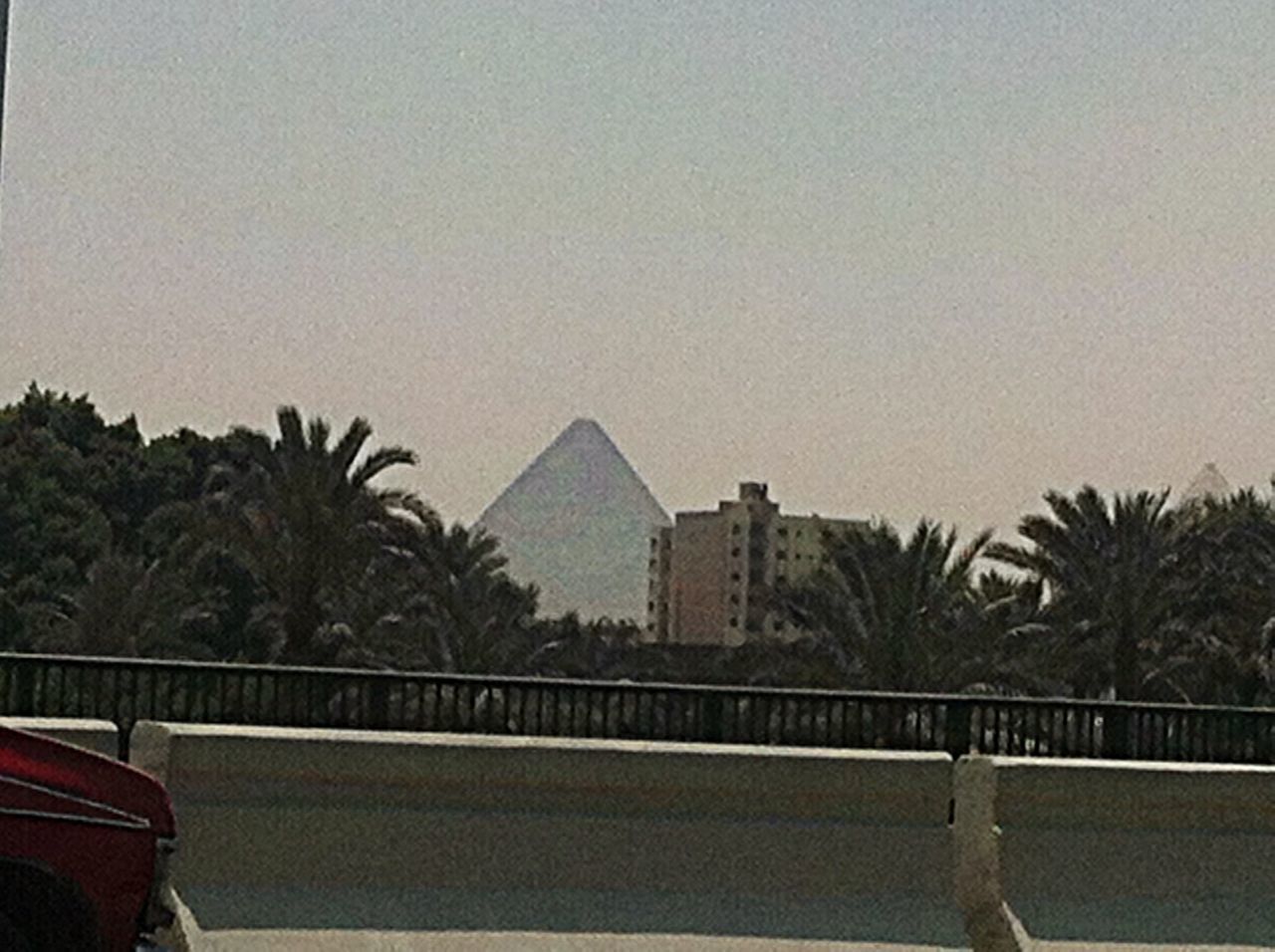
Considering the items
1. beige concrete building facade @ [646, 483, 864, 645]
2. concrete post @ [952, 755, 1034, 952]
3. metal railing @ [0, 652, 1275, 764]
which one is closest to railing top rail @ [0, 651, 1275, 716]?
metal railing @ [0, 652, 1275, 764]

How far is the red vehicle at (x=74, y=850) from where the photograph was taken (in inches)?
312

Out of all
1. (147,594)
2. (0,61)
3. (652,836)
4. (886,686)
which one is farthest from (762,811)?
(147,594)

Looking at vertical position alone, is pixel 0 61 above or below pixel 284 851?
above

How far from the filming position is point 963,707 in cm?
1514

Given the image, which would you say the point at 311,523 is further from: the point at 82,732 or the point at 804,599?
the point at 82,732

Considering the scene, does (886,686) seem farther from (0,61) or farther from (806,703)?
(0,61)

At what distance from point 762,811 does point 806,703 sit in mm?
4518

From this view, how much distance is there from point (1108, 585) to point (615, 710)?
44.4 meters

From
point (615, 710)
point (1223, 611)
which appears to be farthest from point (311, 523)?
point (615, 710)

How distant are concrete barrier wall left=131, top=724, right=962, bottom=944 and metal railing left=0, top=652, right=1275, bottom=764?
3203 millimetres

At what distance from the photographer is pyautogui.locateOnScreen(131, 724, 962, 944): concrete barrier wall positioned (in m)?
10.3

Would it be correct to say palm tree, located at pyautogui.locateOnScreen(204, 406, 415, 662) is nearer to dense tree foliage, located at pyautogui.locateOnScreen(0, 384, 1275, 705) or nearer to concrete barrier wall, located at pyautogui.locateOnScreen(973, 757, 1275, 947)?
dense tree foliage, located at pyautogui.locateOnScreen(0, 384, 1275, 705)

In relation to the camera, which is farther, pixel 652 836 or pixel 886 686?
pixel 886 686

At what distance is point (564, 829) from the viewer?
10.8 metres
